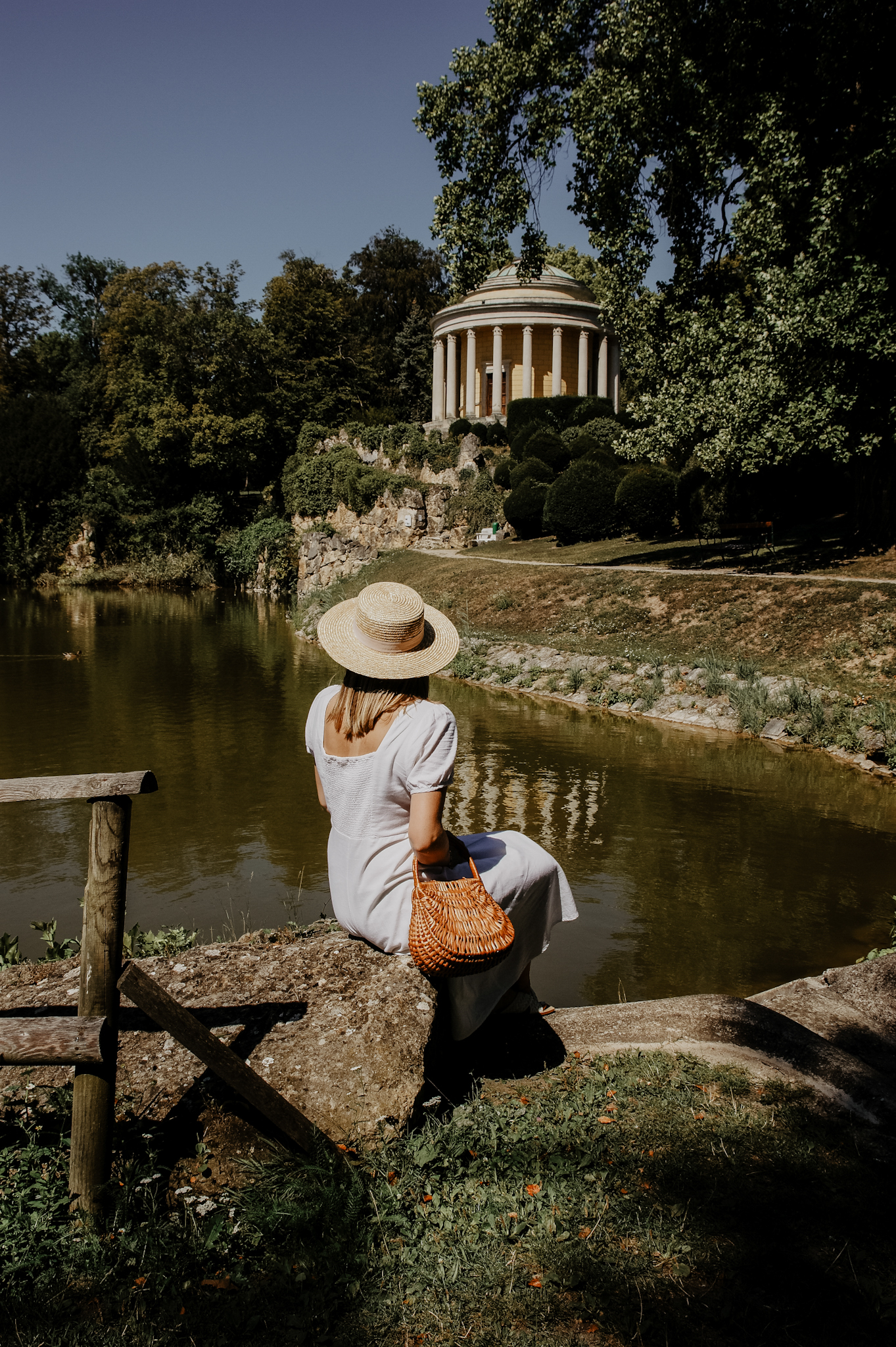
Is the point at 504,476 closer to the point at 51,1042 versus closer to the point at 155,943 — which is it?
the point at 155,943

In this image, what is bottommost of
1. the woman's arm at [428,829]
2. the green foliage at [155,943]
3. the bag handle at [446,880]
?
the green foliage at [155,943]

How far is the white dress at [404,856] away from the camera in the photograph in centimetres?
327

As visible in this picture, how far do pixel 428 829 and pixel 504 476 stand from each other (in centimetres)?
3210

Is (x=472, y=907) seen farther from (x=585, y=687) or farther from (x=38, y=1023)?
(x=585, y=687)

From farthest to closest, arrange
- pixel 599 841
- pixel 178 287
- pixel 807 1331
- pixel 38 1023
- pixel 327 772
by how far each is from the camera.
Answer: pixel 178 287 → pixel 599 841 → pixel 327 772 → pixel 38 1023 → pixel 807 1331

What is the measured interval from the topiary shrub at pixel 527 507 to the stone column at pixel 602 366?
79.5 feet

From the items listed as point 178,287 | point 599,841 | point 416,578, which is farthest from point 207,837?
point 178,287

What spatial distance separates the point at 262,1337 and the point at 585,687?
45.0ft

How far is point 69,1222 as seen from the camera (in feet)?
8.45

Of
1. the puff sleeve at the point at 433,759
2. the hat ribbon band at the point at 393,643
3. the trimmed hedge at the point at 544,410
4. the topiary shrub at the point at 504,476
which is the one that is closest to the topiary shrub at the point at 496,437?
the trimmed hedge at the point at 544,410

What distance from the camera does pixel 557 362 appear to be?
165ft

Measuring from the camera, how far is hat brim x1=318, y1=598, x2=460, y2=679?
3.39 meters

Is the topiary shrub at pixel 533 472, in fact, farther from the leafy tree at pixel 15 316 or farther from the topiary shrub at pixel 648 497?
the leafy tree at pixel 15 316

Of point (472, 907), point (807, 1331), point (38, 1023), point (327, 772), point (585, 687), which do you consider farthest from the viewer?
A: point (585, 687)
